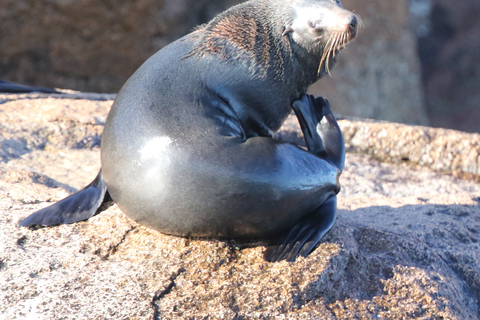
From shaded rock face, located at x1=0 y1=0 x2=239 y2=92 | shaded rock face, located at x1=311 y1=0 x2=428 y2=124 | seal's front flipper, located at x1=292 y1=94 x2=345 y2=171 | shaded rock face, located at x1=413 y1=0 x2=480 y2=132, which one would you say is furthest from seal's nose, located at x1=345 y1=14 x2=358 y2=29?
shaded rock face, located at x1=413 y1=0 x2=480 y2=132

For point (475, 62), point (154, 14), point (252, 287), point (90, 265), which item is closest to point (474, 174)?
point (252, 287)

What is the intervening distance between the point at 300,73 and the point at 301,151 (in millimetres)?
523

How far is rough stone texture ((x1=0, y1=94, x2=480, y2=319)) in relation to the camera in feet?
7.14

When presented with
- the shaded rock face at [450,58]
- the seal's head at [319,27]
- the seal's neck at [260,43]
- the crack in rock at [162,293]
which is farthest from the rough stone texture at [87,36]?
the crack in rock at [162,293]

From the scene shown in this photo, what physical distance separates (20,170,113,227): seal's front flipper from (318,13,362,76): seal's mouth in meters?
1.27

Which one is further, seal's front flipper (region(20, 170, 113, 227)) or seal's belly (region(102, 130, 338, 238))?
seal's front flipper (region(20, 170, 113, 227))

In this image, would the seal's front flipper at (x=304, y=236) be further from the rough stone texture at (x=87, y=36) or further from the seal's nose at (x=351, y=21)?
the rough stone texture at (x=87, y=36)

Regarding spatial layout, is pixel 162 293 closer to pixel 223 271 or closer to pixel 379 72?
pixel 223 271

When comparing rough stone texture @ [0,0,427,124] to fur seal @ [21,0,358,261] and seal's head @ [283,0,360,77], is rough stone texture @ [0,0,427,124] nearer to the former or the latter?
fur seal @ [21,0,358,261]

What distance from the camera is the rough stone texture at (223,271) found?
7.14 feet

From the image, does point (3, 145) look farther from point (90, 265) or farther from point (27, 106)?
point (90, 265)

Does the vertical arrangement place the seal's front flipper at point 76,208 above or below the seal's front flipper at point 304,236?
below

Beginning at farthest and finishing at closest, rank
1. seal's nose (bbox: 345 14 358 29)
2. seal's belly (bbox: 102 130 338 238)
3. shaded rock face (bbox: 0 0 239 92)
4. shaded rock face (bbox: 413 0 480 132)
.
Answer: shaded rock face (bbox: 413 0 480 132)
shaded rock face (bbox: 0 0 239 92)
seal's nose (bbox: 345 14 358 29)
seal's belly (bbox: 102 130 338 238)

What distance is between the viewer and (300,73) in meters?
3.03
